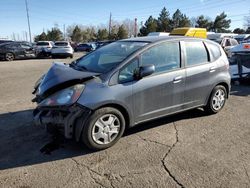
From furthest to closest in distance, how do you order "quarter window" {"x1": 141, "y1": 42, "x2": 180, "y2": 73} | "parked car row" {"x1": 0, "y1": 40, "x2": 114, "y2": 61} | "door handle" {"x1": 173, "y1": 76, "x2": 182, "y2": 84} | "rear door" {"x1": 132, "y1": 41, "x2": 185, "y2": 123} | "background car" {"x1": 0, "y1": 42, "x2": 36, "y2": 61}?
"parked car row" {"x1": 0, "y1": 40, "x2": 114, "y2": 61}, "background car" {"x1": 0, "y1": 42, "x2": 36, "y2": 61}, "door handle" {"x1": 173, "y1": 76, "x2": 182, "y2": 84}, "quarter window" {"x1": 141, "y1": 42, "x2": 180, "y2": 73}, "rear door" {"x1": 132, "y1": 41, "x2": 185, "y2": 123}

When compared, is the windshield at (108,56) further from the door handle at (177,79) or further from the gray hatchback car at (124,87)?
the door handle at (177,79)

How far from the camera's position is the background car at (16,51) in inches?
844

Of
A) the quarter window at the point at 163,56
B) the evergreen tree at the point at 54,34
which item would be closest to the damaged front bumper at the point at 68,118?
the quarter window at the point at 163,56

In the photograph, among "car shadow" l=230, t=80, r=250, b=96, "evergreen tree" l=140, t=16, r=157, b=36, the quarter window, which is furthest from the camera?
"evergreen tree" l=140, t=16, r=157, b=36

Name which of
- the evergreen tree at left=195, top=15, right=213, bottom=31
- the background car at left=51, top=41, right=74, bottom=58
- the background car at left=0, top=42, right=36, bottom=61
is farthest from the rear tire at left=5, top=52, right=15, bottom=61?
the evergreen tree at left=195, top=15, right=213, bottom=31

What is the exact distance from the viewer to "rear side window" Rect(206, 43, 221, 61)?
18.9ft

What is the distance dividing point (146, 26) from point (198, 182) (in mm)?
61988

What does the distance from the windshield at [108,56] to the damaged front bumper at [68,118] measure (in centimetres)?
81

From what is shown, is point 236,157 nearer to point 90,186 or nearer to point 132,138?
point 132,138

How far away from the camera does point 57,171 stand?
12.0 ft

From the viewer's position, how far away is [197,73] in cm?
536

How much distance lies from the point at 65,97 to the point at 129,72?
1.08m

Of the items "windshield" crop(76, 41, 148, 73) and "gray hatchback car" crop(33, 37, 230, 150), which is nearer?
"gray hatchback car" crop(33, 37, 230, 150)

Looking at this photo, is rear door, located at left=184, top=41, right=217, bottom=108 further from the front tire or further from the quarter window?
the front tire
